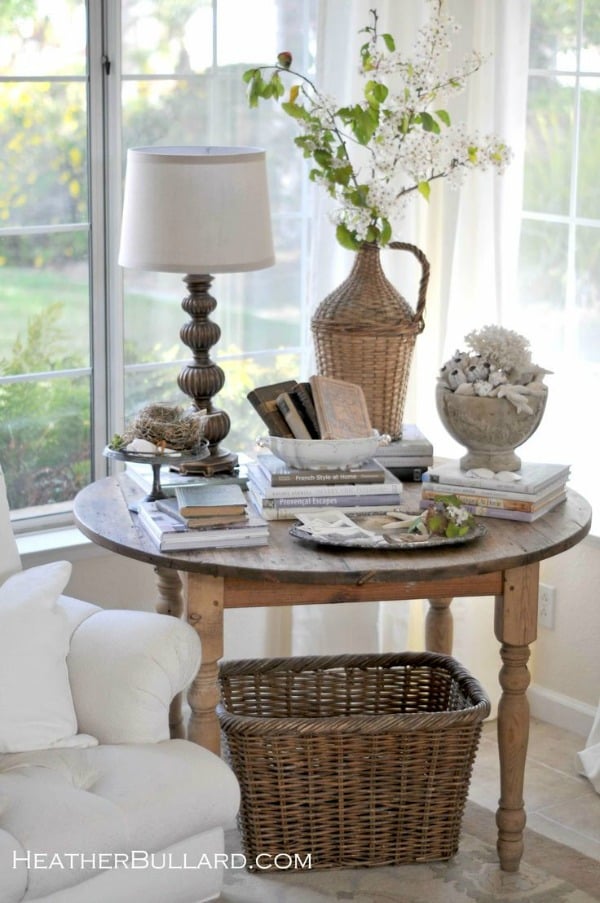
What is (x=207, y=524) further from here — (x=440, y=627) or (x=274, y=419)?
(x=440, y=627)

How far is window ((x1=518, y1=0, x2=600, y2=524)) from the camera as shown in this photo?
291cm

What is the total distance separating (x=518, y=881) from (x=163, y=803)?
80 cm

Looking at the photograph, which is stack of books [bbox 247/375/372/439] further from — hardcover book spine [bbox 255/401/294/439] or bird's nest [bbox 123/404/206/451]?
bird's nest [bbox 123/404/206/451]

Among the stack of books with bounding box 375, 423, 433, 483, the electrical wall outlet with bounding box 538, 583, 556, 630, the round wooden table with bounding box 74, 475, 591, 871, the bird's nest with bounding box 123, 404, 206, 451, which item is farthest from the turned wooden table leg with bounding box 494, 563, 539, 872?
the electrical wall outlet with bounding box 538, 583, 556, 630

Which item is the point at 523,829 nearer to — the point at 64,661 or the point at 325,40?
the point at 64,661

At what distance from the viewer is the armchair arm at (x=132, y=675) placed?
→ 207 cm

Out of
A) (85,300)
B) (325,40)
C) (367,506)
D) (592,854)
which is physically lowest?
(592,854)

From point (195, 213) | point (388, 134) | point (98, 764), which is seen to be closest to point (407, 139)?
point (388, 134)

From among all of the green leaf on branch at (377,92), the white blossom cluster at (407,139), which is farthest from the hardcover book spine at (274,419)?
the green leaf on branch at (377,92)

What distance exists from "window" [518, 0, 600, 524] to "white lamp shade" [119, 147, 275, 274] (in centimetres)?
88

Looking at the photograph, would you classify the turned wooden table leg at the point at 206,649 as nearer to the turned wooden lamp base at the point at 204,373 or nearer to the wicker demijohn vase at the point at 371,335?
the turned wooden lamp base at the point at 204,373

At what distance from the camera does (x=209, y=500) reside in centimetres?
224

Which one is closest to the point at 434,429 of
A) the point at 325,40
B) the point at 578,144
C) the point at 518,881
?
the point at 578,144

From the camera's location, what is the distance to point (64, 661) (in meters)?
2.14
